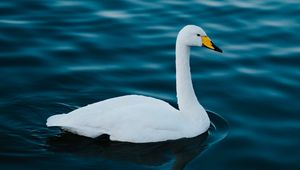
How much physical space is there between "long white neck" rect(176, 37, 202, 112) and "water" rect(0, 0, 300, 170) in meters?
0.48

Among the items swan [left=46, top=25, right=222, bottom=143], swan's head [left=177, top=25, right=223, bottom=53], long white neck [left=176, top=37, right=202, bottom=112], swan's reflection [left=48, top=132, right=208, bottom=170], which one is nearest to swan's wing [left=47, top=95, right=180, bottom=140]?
swan [left=46, top=25, right=222, bottom=143]

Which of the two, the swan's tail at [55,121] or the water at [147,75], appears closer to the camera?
the swan's tail at [55,121]

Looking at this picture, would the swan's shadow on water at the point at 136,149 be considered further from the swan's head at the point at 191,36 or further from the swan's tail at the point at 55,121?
the swan's head at the point at 191,36

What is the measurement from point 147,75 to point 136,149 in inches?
116

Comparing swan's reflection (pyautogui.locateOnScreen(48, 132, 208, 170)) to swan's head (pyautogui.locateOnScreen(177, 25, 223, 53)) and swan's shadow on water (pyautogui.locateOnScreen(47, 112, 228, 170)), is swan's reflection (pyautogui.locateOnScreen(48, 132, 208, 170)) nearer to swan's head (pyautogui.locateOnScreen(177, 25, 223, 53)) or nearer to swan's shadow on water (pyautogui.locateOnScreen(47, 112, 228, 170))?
swan's shadow on water (pyautogui.locateOnScreen(47, 112, 228, 170))

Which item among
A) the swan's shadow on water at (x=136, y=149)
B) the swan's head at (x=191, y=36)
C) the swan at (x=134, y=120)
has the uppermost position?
the swan's head at (x=191, y=36)

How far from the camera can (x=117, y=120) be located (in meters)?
9.06

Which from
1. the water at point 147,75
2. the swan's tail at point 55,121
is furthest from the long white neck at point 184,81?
the swan's tail at point 55,121

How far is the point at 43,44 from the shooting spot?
13.0 meters

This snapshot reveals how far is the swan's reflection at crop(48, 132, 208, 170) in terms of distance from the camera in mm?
8938

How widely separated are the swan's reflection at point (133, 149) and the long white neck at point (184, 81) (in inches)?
21.7

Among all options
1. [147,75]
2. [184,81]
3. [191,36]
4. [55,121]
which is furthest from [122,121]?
[147,75]

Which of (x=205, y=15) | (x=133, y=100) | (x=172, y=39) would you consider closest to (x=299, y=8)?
(x=205, y=15)

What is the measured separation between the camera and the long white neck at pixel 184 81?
9.72 meters
